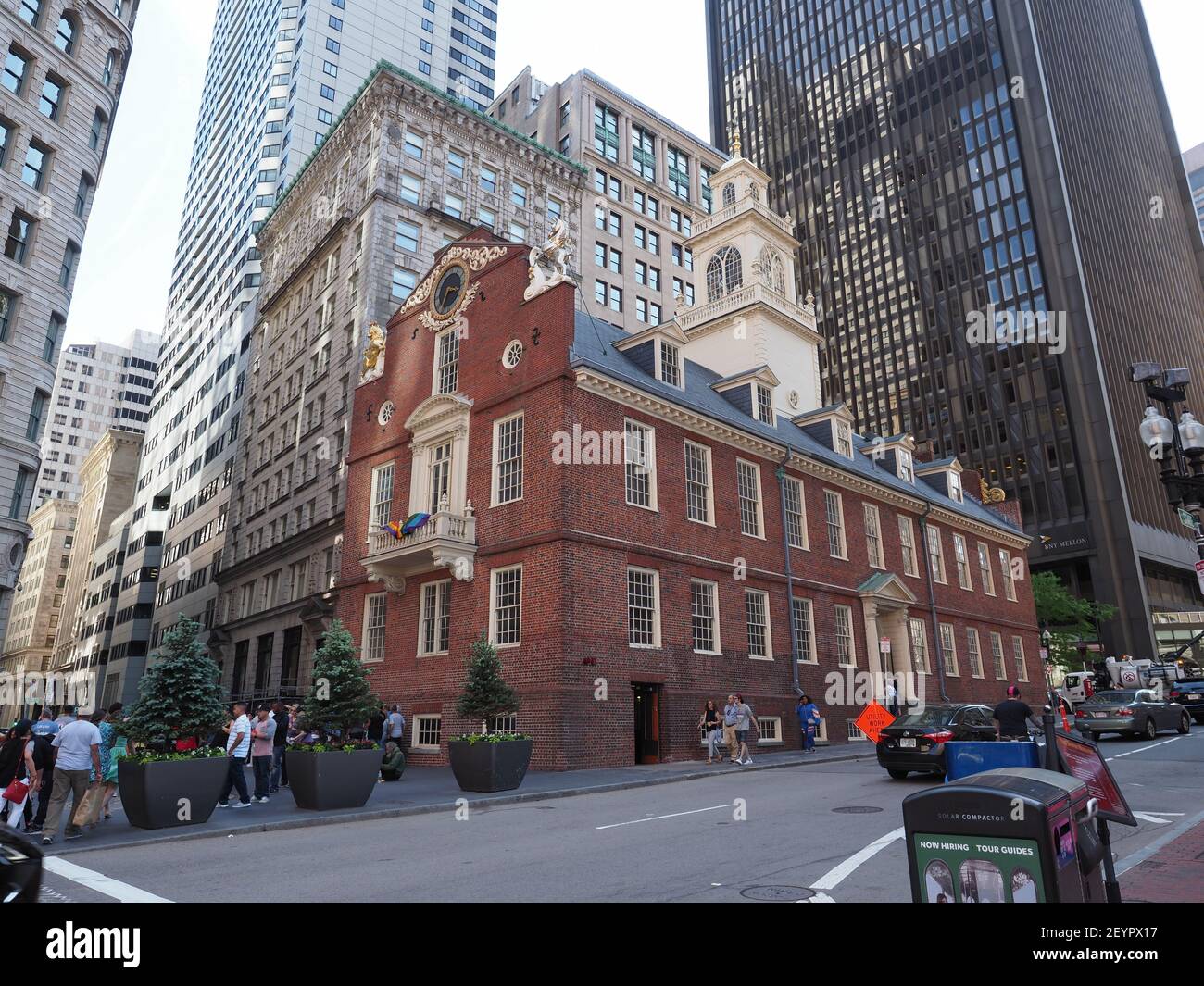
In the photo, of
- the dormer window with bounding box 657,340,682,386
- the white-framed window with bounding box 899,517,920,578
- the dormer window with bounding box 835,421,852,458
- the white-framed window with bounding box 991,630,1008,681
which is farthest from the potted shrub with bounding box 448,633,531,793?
the white-framed window with bounding box 991,630,1008,681

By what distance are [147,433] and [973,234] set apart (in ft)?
325

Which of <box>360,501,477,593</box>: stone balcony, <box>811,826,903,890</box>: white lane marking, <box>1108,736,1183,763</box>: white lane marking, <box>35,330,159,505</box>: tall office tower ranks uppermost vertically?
<box>35,330,159,505</box>: tall office tower

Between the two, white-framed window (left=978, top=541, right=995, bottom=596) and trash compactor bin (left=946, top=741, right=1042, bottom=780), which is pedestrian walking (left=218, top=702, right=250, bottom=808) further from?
white-framed window (left=978, top=541, right=995, bottom=596)

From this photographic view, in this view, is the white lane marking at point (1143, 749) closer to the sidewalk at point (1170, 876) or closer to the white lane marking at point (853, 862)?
the sidewalk at point (1170, 876)

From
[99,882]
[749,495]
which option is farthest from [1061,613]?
[99,882]

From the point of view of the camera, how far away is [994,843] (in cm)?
414

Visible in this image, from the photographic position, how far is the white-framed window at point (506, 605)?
23594mm

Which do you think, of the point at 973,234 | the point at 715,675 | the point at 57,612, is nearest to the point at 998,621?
the point at 715,675

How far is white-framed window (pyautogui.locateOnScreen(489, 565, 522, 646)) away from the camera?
2359cm

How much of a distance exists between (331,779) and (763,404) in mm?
23279

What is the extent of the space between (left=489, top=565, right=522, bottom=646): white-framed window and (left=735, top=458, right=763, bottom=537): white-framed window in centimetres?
898

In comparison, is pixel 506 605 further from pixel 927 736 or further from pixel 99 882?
pixel 99 882

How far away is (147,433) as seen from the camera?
322ft
